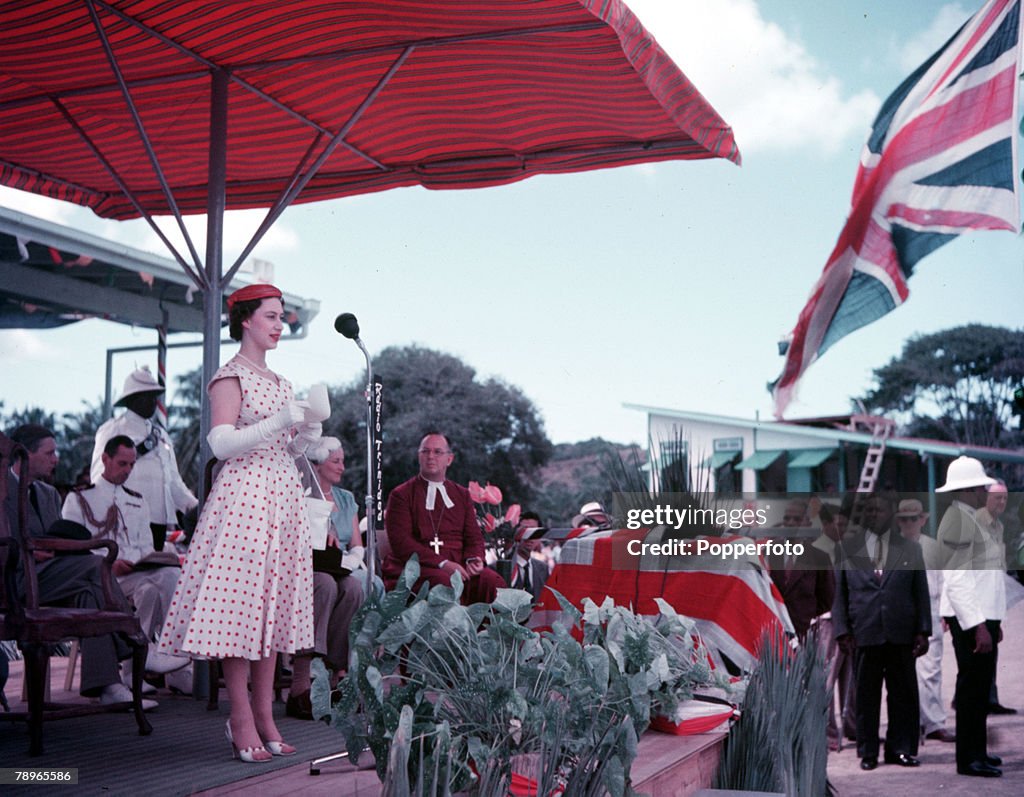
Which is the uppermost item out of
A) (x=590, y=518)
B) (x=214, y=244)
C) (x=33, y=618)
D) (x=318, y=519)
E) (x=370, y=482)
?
(x=214, y=244)

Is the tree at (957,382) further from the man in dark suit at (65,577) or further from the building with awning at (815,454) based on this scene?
the man in dark suit at (65,577)

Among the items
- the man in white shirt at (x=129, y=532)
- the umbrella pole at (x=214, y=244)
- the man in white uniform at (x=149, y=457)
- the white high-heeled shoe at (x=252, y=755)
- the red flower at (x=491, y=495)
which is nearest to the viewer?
the white high-heeled shoe at (x=252, y=755)

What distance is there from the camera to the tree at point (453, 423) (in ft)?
113

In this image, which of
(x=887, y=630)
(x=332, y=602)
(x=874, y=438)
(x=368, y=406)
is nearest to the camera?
(x=368, y=406)

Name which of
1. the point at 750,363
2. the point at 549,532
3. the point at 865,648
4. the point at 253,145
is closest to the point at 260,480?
the point at 253,145

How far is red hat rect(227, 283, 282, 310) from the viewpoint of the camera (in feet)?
13.6

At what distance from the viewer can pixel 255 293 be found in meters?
4.16

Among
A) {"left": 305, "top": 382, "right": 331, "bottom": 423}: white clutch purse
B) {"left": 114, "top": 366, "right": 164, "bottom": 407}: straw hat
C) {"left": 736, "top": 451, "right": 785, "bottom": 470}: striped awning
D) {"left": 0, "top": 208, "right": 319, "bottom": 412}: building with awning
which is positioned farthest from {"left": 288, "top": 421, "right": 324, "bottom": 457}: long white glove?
{"left": 736, "top": 451, "right": 785, "bottom": 470}: striped awning

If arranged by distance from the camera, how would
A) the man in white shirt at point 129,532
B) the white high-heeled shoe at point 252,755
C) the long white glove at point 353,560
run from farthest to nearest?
the man in white shirt at point 129,532 → the long white glove at point 353,560 → the white high-heeled shoe at point 252,755

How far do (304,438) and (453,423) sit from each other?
1228 inches

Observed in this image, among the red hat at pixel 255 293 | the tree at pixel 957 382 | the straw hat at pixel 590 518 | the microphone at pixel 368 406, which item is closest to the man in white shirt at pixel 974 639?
the straw hat at pixel 590 518

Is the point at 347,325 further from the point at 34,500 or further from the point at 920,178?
the point at 920,178

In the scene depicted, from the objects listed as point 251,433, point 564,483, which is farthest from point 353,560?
point 564,483

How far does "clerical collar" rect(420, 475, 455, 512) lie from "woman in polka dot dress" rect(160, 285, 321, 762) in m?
2.38
